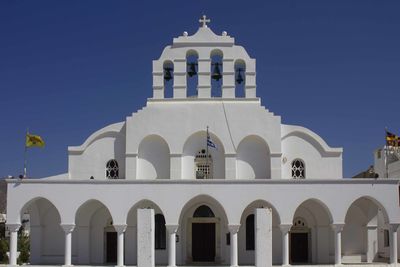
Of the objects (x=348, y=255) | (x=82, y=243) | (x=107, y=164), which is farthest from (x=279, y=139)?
(x=82, y=243)

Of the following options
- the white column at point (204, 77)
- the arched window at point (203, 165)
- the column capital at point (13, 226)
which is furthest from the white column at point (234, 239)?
the column capital at point (13, 226)

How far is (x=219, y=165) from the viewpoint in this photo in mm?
35969

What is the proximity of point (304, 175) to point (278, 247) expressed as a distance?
4.35 m

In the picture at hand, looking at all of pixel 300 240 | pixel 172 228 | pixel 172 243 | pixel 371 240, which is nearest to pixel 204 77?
pixel 172 228

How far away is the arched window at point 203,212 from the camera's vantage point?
35.8 meters

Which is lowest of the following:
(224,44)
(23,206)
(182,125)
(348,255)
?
(348,255)

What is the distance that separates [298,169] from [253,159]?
8.76 ft

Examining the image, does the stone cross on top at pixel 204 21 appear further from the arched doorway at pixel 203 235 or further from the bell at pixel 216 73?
the arched doorway at pixel 203 235

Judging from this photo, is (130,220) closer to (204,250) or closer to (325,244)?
(204,250)

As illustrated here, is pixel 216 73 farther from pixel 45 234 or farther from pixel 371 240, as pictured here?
pixel 45 234

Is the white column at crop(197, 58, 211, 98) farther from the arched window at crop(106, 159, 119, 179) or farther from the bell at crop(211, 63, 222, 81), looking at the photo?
the arched window at crop(106, 159, 119, 179)

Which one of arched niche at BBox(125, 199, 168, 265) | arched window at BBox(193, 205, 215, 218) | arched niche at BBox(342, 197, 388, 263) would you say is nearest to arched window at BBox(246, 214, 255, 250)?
arched window at BBox(193, 205, 215, 218)

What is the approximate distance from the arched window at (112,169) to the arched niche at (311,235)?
34.0 feet

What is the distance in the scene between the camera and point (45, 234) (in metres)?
36.1
